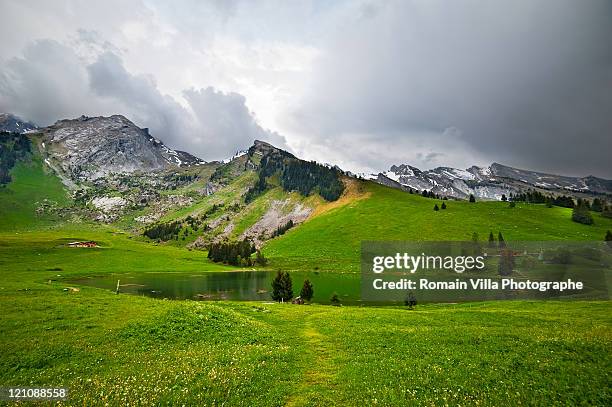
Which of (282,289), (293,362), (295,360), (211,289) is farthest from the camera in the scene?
(211,289)

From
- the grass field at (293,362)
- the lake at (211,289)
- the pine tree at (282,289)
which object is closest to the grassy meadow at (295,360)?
the grass field at (293,362)

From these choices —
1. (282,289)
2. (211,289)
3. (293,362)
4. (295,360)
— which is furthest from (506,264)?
(293,362)

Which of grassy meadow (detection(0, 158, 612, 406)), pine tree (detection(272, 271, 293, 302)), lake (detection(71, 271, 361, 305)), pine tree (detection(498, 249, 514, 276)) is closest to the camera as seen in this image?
grassy meadow (detection(0, 158, 612, 406))

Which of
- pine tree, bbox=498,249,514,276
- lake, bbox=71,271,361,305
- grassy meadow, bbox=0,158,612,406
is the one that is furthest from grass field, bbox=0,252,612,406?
pine tree, bbox=498,249,514,276

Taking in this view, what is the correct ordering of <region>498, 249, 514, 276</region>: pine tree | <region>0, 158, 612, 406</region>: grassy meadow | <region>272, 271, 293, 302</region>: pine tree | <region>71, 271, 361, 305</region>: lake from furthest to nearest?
<region>498, 249, 514, 276</region>: pine tree → <region>71, 271, 361, 305</region>: lake → <region>272, 271, 293, 302</region>: pine tree → <region>0, 158, 612, 406</region>: grassy meadow

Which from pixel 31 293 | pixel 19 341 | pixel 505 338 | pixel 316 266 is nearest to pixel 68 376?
pixel 19 341

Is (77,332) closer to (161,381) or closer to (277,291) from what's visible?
(161,381)

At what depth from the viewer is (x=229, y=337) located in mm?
Answer: 25641

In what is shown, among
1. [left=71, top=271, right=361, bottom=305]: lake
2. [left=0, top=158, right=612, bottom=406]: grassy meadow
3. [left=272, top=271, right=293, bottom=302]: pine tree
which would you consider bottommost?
[left=71, top=271, right=361, bottom=305]: lake

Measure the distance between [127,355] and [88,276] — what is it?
414ft

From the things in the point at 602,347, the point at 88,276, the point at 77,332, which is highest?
the point at 602,347

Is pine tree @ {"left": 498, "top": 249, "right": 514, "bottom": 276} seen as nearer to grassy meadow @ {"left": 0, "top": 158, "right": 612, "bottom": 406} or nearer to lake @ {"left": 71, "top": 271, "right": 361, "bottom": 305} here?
lake @ {"left": 71, "top": 271, "right": 361, "bottom": 305}

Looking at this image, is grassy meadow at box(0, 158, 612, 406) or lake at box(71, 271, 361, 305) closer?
grassy meadow at box(0, 158, 612, 406)

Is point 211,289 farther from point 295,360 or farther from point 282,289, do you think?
point 295,360
